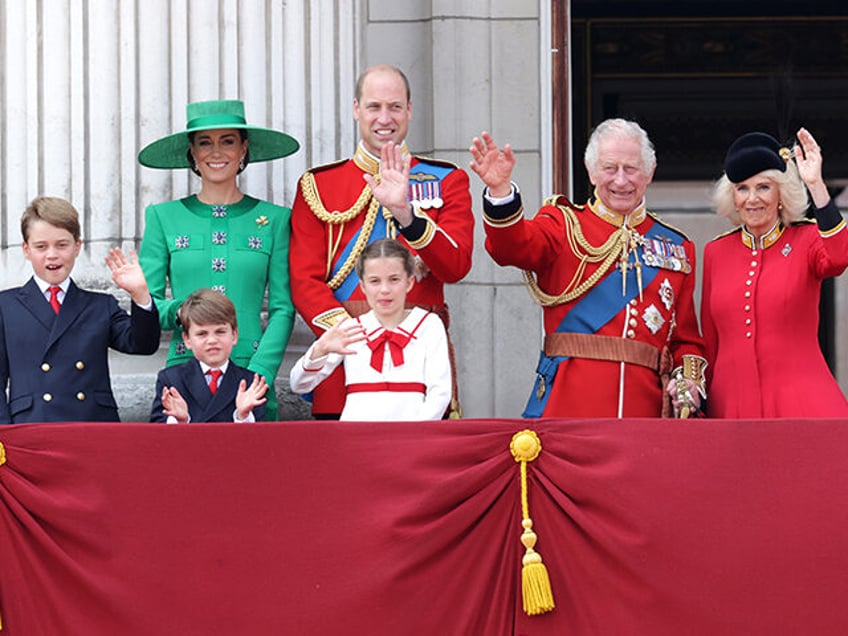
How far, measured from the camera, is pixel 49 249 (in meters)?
5.66

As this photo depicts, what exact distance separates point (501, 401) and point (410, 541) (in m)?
2.77

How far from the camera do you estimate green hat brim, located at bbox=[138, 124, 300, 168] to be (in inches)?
248

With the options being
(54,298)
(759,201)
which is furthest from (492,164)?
(54,298)

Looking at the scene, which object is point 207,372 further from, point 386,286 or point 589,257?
point 589,257

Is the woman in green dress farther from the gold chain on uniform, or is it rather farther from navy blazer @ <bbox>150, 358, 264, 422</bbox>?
navy blazer @ <bbox>150, 358, 264, 422</bbox>

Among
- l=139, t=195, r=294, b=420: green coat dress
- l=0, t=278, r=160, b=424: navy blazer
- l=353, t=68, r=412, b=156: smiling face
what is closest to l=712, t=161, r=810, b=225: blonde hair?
l=353, t=68, r=412, b=156: smiling face

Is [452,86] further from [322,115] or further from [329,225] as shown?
[329,225]

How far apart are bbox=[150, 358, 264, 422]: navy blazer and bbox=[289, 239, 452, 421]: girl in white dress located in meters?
0.18

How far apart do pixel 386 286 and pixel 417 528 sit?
779 mm

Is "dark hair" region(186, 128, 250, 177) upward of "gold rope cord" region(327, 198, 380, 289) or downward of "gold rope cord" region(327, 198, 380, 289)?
upward

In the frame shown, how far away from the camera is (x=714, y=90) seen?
11.4 meters

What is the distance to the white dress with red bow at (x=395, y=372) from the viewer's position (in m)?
5.53

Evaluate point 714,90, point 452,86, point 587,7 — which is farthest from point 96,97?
point 714,90

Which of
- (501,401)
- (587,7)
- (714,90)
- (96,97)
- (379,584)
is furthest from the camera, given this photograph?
(714,90)
